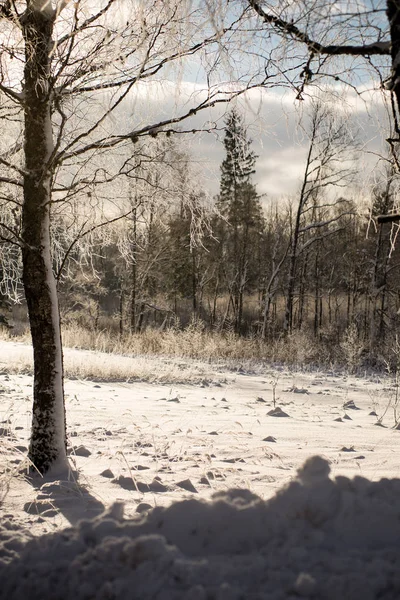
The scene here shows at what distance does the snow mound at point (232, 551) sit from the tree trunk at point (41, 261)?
1.62 metres

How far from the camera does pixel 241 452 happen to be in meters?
4.16

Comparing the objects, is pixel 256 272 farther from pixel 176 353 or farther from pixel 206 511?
pixel 206 511

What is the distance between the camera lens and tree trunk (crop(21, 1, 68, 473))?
3.36 m

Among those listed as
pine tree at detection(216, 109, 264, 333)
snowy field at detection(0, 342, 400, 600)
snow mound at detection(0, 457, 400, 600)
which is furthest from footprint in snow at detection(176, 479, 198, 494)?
pine tree at detection(216, 109, 264, 333)

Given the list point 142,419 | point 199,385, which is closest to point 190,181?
point 142,419

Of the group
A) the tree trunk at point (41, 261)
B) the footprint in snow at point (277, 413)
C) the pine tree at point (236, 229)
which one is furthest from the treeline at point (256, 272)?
the tree trunk at point (41, 261)

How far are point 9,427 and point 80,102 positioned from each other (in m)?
3.26

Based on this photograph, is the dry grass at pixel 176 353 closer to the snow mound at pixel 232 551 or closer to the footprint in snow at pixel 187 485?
the footprint in snow at pixel 187 485

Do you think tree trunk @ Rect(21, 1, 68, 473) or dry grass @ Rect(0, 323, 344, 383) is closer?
→ tree trunk @ Rect(21, 1, 68, 473)

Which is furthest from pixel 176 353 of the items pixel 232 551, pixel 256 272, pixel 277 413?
pixel 256 272

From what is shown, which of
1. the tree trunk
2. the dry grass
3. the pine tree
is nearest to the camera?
the tree trunk

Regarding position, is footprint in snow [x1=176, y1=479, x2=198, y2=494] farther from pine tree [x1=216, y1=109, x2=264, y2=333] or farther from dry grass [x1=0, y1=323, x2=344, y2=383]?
pine tree [x1=216, y1=109, x2=264, y2=333]

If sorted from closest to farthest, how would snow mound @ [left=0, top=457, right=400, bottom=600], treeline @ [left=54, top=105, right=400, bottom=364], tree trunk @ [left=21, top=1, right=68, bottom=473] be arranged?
snow mound @ [left=0, top=457, right=400, bottom=600], tree trunk @ [left=21, top=1, right=68, bottom=473], treeline @ [left=54, top=105, right=400, bottom=364]

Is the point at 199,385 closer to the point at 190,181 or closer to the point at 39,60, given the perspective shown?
the point at 190,181
